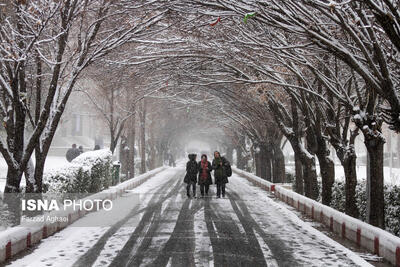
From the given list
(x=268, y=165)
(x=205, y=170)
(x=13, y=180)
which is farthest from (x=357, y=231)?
(x=268, y=165)

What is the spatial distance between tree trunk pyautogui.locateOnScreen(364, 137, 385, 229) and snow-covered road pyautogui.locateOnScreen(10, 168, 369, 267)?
1223mm

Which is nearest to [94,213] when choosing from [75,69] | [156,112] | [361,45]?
[75,69]

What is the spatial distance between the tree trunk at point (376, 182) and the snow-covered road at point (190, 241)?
4.01 feet

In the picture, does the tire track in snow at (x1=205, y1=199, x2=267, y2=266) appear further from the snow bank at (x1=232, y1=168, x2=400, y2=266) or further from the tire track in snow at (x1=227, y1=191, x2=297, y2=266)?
the snow bank at (x1=232, y1=168, x2=400, y2=266)

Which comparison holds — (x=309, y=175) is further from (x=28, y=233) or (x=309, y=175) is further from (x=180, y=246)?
(x=28, y=233)

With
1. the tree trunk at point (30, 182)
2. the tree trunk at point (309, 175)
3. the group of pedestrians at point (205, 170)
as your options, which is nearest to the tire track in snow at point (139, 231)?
the group of pedestrians at point (205, 170)

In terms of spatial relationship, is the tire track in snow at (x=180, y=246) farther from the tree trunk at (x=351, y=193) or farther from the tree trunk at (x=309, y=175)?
the tree trunk at (x=309, y=175)

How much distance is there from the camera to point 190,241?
8.62 m

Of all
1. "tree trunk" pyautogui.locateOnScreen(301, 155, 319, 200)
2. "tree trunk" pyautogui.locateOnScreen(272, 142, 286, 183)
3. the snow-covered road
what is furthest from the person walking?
"tree trunk" pyautogui.locateOnScreen(272, 142, 286, 183)

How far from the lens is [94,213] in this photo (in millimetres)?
12945

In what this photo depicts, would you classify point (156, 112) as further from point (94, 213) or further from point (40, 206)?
A: point (40, 206)

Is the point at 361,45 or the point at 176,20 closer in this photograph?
the point at 361,45

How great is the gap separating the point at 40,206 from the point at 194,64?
6.78 m

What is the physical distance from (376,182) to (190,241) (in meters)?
4.17
